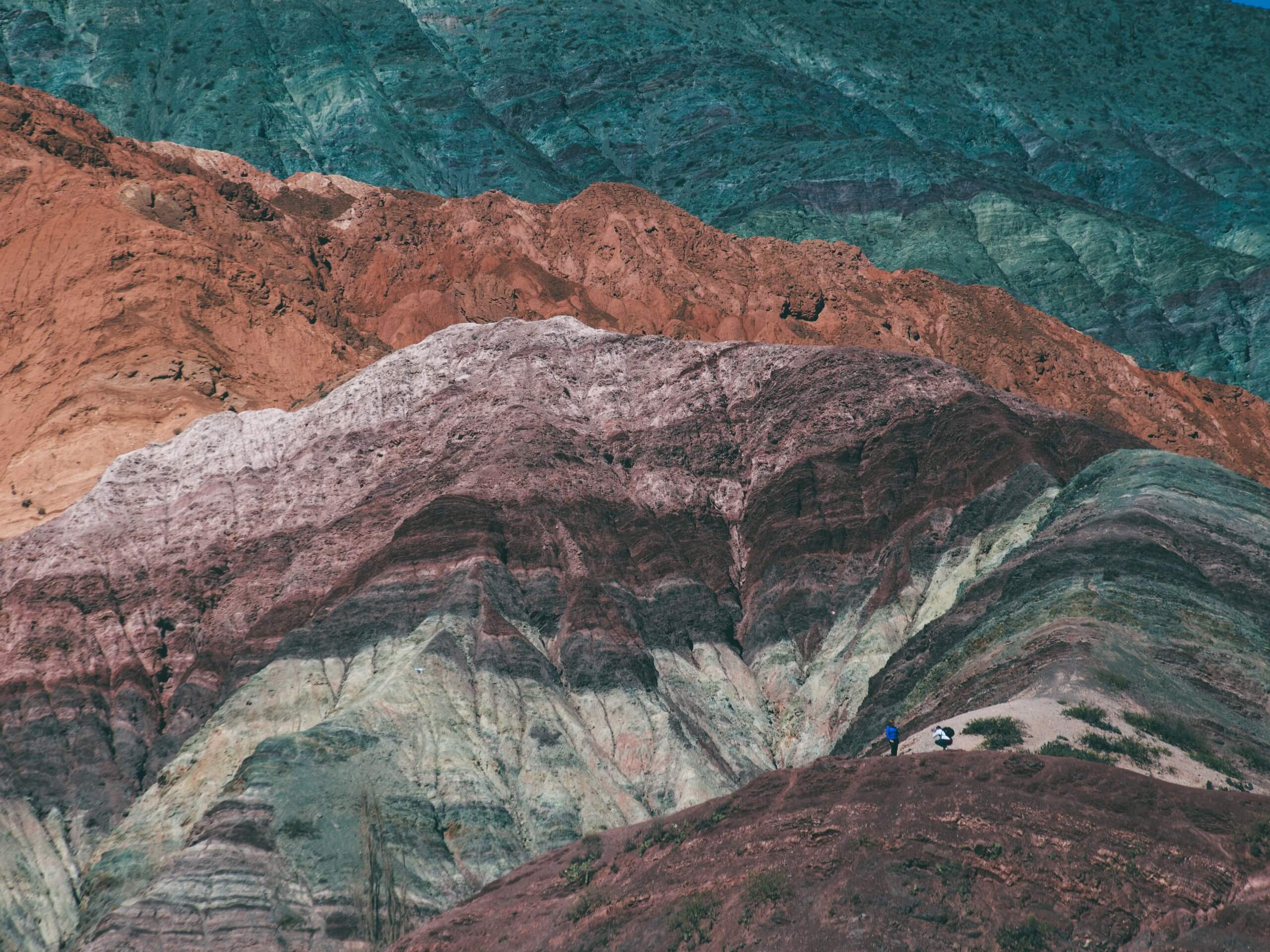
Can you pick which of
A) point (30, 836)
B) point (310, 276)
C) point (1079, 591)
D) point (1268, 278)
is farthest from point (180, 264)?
point (1268, 278)

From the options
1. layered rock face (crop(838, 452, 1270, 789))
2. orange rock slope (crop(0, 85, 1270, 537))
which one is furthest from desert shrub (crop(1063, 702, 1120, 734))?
Result: orange rock slope (crop(0, 85, 1270, 537))

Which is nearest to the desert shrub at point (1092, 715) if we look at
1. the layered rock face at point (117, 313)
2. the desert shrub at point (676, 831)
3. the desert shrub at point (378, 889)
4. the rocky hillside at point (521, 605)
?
the rocky hillside at point (521, 605)

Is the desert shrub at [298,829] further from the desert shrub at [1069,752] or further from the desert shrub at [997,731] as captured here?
the desert shrub at [1069,752]

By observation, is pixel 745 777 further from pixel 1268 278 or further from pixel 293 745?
pixel 1268 278

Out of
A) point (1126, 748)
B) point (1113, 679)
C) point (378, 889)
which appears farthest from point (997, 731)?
point (378, 889)

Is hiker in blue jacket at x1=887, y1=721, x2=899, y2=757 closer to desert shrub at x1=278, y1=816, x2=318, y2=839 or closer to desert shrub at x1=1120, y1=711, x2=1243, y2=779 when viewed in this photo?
desert shrub at x1=1120, y1=711, x2=1243, y2=779

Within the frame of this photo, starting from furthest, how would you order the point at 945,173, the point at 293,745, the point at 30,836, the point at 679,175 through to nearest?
the point at 679,175, the point at 945,173, the point at 30,836, the point at 293,745

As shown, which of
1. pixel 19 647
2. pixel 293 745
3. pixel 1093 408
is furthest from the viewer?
pixel 1093 408
